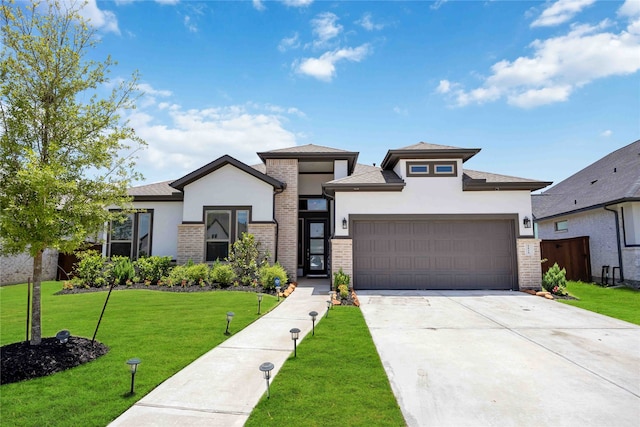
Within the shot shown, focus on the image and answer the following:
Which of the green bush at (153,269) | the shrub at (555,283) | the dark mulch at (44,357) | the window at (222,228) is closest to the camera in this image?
the dark mulch at (44,357)

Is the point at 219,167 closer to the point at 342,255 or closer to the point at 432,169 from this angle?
the point at 342,255

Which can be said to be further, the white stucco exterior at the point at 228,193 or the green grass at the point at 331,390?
the white stucco exterior at the point at 228,193

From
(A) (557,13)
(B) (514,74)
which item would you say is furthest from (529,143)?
(A) (557,13)

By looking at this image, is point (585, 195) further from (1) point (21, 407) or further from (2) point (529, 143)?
(1) point (21, 407)

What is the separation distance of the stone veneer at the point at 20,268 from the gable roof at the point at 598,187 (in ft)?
79.7

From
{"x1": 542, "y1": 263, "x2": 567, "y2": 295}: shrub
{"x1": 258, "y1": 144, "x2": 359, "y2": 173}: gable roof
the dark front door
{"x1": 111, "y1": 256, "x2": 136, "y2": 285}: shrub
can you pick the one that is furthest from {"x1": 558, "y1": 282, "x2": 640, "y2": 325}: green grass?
{"x1": 111, "y1": 256, "x2": 136, "y2": 285}: shrub

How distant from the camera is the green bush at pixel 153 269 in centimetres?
1247

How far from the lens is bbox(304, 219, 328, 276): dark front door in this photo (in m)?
16.0

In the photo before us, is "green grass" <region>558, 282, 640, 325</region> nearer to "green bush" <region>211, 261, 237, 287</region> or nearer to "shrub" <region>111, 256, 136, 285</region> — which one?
"green bush" <region>211, 261, 237, 287</region>

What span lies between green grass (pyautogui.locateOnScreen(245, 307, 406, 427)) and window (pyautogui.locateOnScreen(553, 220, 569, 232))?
16.4 metres

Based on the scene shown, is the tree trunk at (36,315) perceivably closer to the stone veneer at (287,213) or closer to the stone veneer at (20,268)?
the stone veneer at (287,213)

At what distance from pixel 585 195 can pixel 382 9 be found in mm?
13690

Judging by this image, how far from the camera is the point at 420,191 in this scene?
12.5 metres

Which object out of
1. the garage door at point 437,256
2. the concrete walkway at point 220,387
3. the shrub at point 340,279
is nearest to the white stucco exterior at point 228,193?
the shrub at point 340,279
